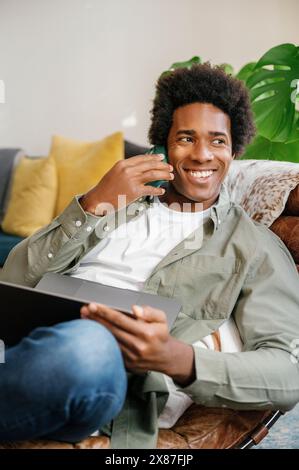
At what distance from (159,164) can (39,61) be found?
2008mm

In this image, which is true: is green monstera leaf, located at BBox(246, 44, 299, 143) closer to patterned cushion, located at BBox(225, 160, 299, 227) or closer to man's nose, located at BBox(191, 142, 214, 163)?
patterned cushion, located at BBox(225, 160, 299, 227)

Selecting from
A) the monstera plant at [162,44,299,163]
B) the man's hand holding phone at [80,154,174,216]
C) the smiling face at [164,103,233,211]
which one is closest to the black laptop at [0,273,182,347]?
the man's hand holding phone at [80,154,174,216]

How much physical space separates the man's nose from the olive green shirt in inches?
3.7

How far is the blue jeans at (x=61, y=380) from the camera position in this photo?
63 cm

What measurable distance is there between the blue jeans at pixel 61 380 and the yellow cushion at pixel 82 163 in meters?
1.88

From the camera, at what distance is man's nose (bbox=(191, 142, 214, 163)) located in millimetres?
1146

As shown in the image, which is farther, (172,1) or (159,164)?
(172,1)

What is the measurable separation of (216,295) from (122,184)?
0.30 m

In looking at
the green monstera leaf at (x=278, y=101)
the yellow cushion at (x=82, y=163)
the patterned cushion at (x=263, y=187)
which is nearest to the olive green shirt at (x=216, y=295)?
the patterned cushion at (x=263, y=187)

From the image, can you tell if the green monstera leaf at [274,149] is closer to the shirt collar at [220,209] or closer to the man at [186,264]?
the man at [186,264]
